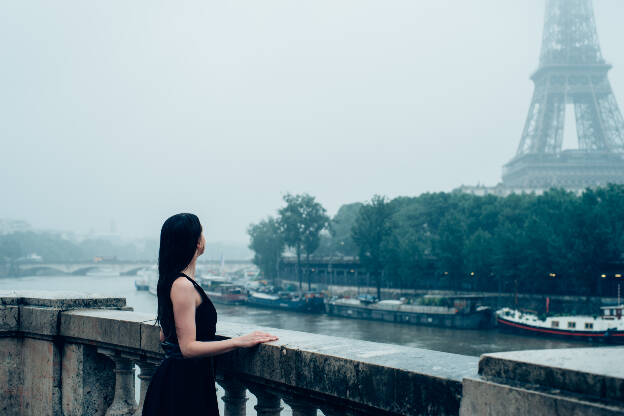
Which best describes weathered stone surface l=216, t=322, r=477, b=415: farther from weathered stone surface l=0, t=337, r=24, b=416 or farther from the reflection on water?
the reflection on water

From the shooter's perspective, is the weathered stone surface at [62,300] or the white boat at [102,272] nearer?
the weathered stone surface at [62,300]

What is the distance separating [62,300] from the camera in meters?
5.78

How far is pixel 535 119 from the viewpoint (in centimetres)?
11962

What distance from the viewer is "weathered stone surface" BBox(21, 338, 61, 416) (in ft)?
18.2

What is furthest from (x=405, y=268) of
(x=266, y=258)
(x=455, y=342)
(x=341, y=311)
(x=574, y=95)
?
(x=574, y=95)

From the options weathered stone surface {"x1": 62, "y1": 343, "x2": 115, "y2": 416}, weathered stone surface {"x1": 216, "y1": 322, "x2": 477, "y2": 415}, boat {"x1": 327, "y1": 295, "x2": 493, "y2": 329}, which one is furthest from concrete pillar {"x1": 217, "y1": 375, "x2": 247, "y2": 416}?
boat {"x1": 327, "y1": 295, "x2": 493, "y2": 329}

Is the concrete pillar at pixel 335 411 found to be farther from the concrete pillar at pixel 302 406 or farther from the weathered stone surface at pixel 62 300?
the weathered stone surface at pixel 62 300

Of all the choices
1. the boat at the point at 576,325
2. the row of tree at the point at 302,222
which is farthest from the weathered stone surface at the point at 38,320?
the row of tree at the point at 302,222

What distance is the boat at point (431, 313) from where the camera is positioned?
48000 mm

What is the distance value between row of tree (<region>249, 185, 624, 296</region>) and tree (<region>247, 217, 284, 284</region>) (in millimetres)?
7073

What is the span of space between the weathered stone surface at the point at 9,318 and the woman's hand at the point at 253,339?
3.09m

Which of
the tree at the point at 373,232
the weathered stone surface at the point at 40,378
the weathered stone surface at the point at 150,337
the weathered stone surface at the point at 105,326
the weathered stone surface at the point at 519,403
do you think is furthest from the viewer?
the tree at the point at 373,232

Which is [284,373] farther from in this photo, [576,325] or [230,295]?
[230,295]

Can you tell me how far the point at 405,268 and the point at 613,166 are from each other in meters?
63.5
